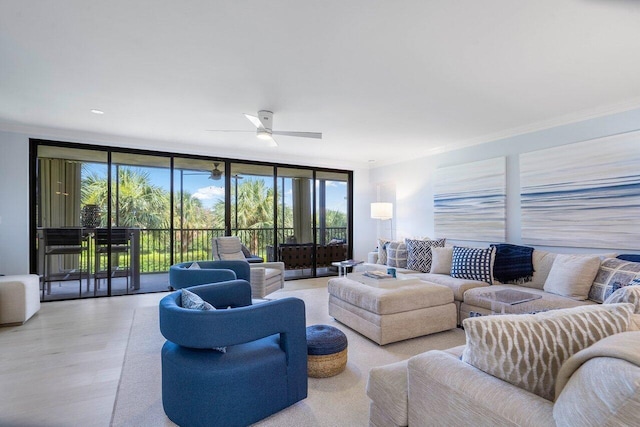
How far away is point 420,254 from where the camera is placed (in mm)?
4598

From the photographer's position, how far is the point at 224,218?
19.1 feet

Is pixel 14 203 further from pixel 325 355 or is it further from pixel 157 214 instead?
pixel 325 355

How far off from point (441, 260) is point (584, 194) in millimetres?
1776

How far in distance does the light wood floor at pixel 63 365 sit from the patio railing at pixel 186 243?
1.81 meters

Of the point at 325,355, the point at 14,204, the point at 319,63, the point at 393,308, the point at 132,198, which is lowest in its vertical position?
the point at 325,355

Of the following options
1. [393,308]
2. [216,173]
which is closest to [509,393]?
[393,308]

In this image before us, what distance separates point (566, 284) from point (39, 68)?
17.0 ft

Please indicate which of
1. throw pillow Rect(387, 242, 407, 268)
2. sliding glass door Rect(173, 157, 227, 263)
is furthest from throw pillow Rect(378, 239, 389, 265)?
sliding glass door Rect(173, 157, 227, 263)

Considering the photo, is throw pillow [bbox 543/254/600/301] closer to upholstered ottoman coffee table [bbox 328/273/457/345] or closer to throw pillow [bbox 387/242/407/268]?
upholstered ottoman coffee table [bbox 328/273/457/345]

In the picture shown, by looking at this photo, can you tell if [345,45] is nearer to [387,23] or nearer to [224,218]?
[387,23]

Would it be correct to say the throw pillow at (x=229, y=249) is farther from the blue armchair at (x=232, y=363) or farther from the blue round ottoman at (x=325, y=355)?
the blue armchair at (x=232, y=363)

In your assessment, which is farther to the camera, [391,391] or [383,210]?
[383,210]

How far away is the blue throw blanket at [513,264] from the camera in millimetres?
3609

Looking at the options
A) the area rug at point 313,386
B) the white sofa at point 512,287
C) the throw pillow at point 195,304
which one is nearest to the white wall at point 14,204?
the area rug at point 313,386
